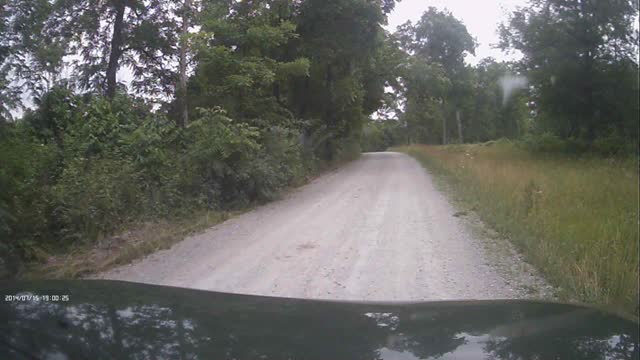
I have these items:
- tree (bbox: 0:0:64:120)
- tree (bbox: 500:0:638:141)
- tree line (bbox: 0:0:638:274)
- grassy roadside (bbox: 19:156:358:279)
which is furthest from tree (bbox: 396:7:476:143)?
tree (bbox: 0:0:64:120)

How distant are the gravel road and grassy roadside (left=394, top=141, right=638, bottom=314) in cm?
38

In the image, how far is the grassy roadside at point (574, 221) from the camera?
5.90m

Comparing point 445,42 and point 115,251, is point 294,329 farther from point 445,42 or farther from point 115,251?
point 445,42

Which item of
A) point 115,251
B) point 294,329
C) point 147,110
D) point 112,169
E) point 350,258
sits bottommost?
point 350,258

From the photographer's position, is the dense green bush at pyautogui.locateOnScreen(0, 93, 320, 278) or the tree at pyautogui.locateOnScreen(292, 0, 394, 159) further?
the tree at pyautogui.locateOnScreen(292, 0, 394, 159)

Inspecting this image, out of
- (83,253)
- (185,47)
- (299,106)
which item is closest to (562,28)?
(299,106)

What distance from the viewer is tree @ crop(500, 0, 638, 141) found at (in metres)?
25.1

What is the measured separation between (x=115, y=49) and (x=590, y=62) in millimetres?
21728

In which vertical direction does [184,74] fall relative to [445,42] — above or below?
below
